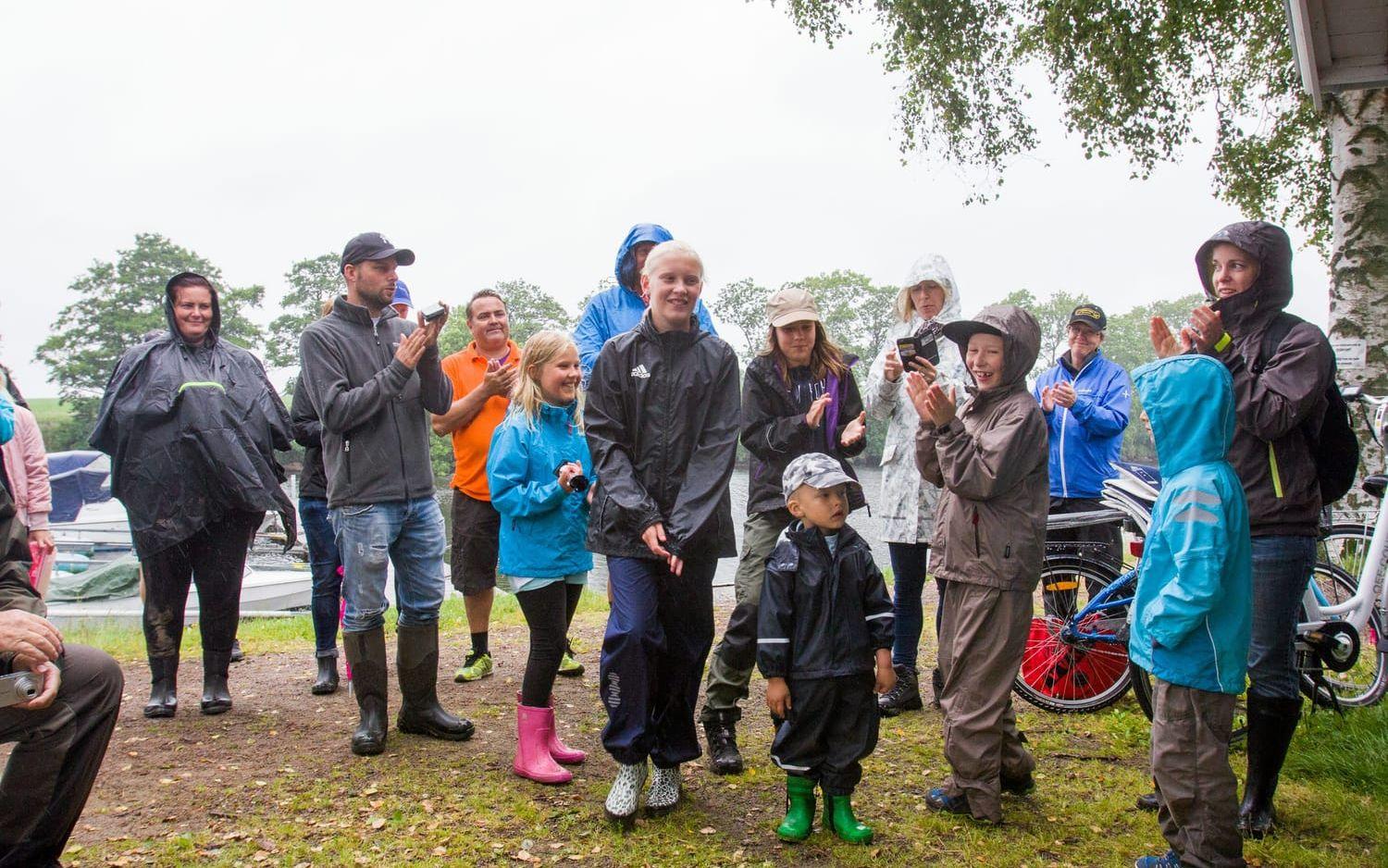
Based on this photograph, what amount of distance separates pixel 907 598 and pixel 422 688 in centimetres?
261

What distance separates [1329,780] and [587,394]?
3.54 meters

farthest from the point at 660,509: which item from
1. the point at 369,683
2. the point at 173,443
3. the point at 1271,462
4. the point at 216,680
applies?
the point at 216,680

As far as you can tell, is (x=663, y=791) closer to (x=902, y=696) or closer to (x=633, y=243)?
(x=902, y=696)

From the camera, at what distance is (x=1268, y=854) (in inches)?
138

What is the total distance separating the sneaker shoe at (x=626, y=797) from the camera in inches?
148

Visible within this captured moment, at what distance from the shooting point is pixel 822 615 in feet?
11.9

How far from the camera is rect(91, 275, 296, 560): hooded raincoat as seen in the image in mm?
5145

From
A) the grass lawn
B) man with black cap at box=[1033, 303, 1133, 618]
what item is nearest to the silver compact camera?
the grass lawn

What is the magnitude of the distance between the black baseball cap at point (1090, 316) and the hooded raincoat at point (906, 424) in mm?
1046

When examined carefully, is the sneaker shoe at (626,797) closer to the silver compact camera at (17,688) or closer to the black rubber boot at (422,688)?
the black rubber boot at (422,688)

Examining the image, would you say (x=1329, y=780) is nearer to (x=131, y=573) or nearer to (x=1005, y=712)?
(x=1005, y=712)

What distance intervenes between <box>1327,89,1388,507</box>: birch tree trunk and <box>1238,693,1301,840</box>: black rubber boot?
422cm

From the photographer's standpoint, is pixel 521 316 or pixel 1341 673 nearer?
pixel 1341 673

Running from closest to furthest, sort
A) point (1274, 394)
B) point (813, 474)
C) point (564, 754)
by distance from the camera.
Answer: point (1274, 394)
point (813, 474)
point (564, 754)
